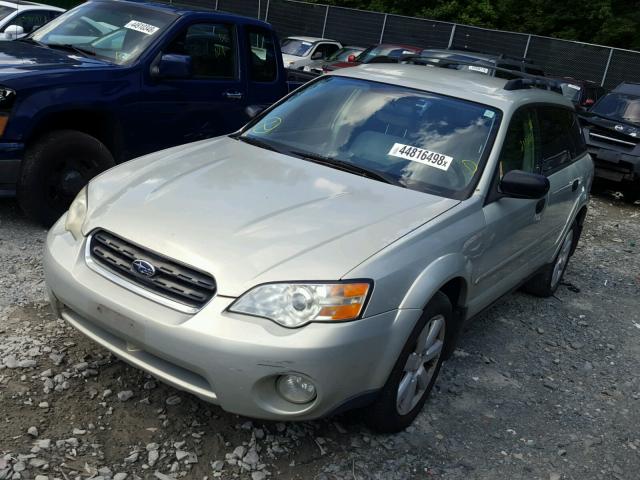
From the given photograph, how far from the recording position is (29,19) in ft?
33.6

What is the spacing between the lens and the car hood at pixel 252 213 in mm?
2840

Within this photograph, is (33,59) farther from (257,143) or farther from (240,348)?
(240,348)

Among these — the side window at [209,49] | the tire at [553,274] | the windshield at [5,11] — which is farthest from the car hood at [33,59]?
the windshield at [5,11]

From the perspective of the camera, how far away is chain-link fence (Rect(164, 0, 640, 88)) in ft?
72.1

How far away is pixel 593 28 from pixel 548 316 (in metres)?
25.2

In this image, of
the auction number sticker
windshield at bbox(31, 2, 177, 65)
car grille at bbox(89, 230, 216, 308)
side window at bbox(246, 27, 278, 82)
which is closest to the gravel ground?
car grille at bbox(89, 230, 216, 308)

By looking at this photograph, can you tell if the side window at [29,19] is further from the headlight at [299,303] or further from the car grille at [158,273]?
the headlight at [299,303]

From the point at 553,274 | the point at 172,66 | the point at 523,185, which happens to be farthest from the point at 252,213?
the point at 553,274

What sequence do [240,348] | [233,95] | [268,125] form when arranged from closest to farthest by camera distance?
[240,348], [268,125], [233,95]

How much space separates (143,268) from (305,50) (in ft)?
53.7

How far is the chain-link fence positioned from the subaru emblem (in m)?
21.5

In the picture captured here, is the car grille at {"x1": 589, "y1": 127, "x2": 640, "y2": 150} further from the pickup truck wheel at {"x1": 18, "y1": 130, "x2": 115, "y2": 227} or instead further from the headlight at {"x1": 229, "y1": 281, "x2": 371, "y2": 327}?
the headlight at {"x1": 229, "y1": 281, "x2": 371, "y2": 327}

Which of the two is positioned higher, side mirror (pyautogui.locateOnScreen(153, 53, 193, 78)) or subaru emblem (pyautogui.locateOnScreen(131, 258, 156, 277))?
side mirror (pyautogui.locateOnScreen(153, 53, 193, 78))

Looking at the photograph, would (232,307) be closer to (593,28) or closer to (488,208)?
(488,208)
